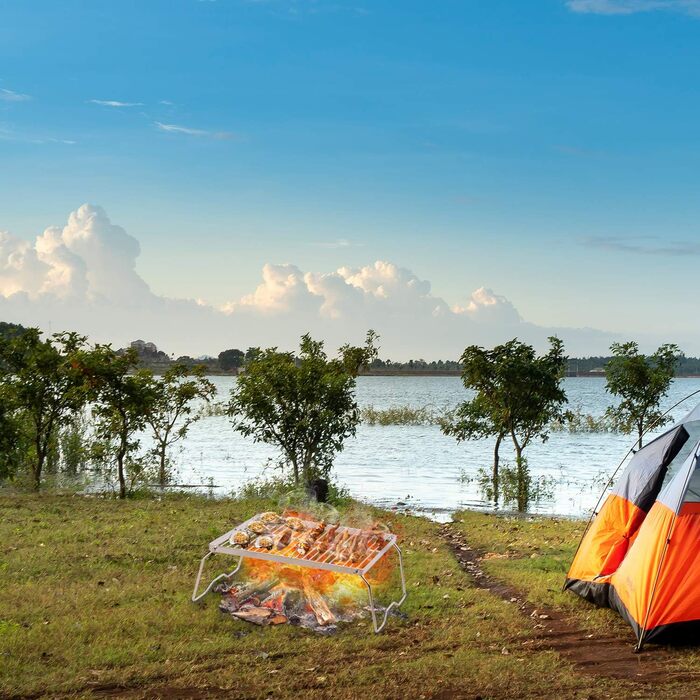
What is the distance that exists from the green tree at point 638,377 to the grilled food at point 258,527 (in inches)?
604

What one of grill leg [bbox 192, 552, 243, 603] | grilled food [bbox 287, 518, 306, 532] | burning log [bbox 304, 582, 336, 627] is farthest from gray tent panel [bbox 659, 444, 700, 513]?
grill leg [bbox 192, 552, 243, 603]

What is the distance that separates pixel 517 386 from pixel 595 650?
13.2 meters

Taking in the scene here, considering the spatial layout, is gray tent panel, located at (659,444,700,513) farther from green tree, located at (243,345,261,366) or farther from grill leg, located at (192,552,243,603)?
green tree, located at (243,345,261,366)

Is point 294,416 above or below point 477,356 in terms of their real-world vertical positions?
below

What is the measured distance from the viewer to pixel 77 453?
23.4 m

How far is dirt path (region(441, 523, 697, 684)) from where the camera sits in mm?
7191

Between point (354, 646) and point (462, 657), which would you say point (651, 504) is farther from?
point (354, 646)

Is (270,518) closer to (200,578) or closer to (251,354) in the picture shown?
(200,578)

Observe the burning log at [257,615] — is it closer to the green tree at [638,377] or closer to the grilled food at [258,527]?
the grilled food at [258,527]

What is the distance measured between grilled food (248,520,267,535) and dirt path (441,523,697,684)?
3.08 metres

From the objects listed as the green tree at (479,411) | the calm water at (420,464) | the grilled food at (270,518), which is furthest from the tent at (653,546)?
the green tree at (479,411)

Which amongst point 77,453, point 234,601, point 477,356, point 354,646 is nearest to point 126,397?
point 77,453

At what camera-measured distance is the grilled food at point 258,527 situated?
29.7ft

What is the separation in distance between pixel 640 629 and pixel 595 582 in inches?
51.2
